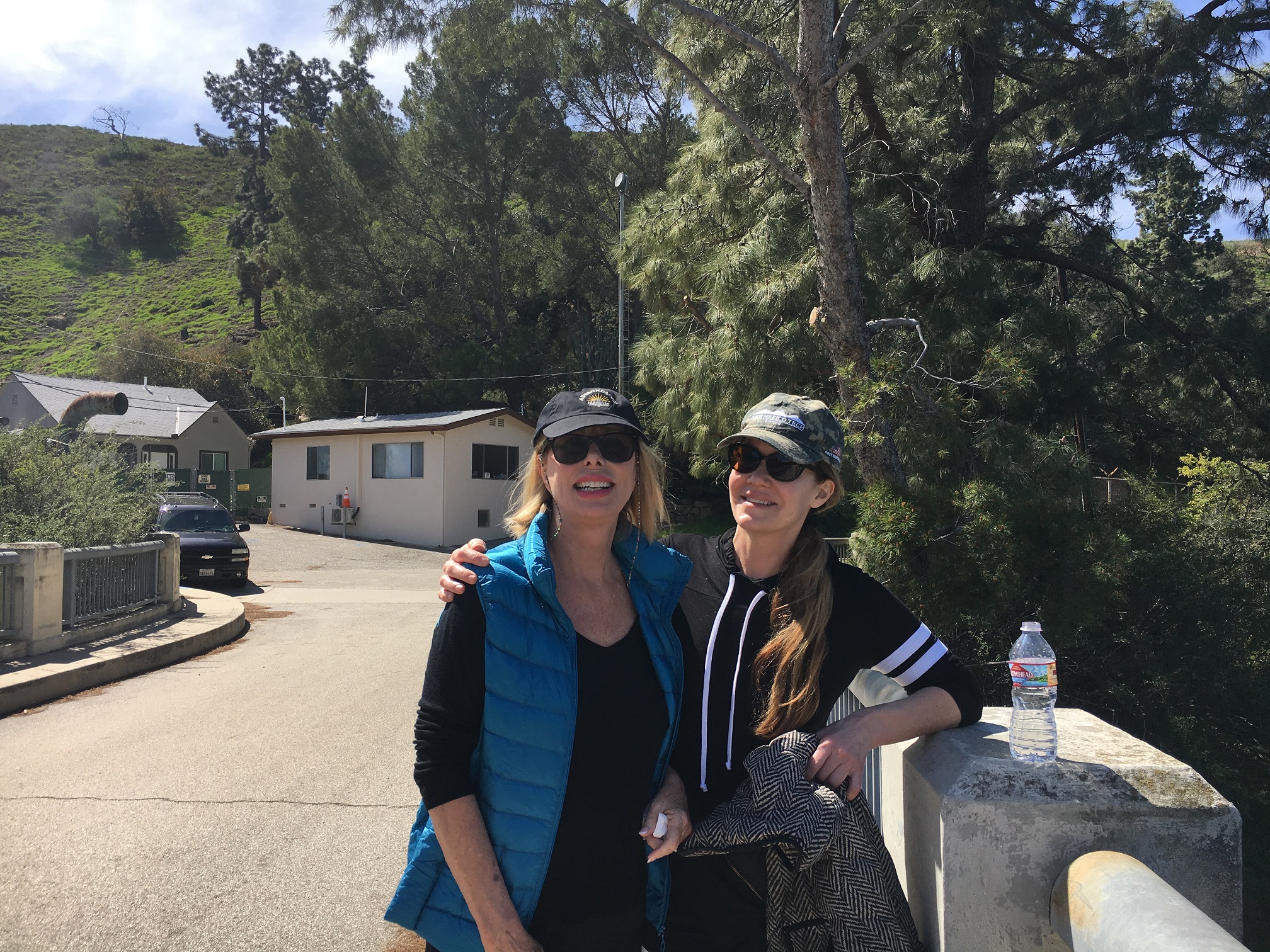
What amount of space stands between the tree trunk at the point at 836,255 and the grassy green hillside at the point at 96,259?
212ft

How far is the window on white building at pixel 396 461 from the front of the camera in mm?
28656

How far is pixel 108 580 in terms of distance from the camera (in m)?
10.7

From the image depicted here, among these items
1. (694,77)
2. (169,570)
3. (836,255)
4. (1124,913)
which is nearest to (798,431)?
(1124,913)

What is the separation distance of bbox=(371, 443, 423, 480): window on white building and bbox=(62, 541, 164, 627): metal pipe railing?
53.9ft

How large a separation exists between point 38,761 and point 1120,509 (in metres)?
8.88

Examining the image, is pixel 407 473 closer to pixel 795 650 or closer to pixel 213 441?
pixel 213 441

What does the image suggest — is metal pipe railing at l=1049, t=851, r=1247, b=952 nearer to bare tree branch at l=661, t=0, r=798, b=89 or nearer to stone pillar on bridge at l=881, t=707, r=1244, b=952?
stone pillar on bridge at l=881, t=707, r=1244, b=952

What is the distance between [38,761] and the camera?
6.20 meters

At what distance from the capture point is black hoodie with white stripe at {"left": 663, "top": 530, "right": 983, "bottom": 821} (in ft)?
6.84

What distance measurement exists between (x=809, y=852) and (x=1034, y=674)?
29.2 inches

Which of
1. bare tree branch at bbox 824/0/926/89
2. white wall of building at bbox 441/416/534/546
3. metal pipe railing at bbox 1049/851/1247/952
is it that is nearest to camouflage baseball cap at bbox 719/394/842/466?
metal pipe railing at bbox 1049/851/1247/952

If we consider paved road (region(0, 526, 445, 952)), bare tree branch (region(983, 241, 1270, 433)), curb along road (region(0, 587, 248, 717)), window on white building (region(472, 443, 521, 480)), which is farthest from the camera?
window on white building (region(472, 443, 521, 480))

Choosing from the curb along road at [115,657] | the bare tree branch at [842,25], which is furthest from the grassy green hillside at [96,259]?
the bare tree branch at [842,25]

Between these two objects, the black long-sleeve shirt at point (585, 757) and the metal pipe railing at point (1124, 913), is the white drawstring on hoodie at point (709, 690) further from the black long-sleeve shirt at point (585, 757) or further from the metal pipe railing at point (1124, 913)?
the metal pipe railing at point (1124, 913)
